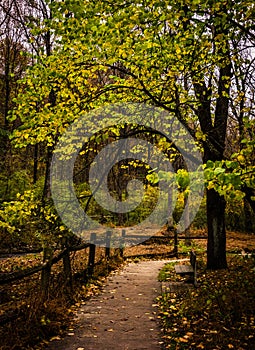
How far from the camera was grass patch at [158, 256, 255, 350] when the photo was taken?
5.55 m

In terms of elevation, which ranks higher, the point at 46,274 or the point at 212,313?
the point at 46,274

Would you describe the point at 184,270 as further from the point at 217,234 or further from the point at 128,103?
the point at 128,103

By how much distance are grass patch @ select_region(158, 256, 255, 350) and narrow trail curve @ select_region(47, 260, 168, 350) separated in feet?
0.95

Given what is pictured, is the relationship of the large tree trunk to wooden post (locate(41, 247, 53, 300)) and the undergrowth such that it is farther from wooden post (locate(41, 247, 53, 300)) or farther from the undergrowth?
wooden post (locate(41, 247, 53, 300))

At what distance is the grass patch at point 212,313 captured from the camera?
18.2 feet

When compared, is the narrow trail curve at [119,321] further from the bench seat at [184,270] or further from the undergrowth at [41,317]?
the bench seat at [184,270]

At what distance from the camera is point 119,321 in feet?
22.3

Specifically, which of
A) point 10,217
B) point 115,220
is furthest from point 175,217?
point 10,217

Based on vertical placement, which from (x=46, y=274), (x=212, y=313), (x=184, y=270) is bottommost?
(x=212, y=313)

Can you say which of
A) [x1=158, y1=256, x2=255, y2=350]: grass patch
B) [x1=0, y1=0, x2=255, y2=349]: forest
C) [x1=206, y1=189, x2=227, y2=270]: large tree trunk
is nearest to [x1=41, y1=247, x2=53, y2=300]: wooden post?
[x1=0, y1=0, x2=255, y2=349]: forest

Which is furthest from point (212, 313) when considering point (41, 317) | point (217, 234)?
point (217, 234)

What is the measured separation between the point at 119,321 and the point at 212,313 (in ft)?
5.63

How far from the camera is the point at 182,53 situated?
7.23 m

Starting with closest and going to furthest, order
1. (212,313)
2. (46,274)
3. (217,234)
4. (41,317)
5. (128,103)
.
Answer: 1. (41,317)
2. (212,313)
3. (46,274)
4. (128,103)
5. (217,234)
